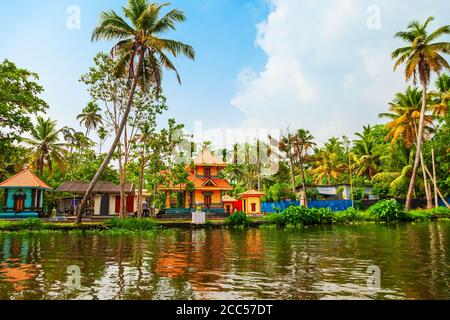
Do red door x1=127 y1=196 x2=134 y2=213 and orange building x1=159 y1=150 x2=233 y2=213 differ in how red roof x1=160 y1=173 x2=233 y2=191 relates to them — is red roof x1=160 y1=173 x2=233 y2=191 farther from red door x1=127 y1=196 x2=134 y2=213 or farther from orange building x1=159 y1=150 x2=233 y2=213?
red door x1=127 y1=196 x2=134 y2=213

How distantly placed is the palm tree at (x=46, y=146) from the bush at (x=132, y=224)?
21345 millimetres

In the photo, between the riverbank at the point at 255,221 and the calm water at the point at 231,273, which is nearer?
the calm water at the point at 231,273

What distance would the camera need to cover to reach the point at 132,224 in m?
24.3

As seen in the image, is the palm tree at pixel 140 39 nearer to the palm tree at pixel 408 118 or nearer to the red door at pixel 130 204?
the red door at pixel 130 204

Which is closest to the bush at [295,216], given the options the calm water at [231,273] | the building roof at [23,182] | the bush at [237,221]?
the bush at [237,221]

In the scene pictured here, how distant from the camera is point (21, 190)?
109ft

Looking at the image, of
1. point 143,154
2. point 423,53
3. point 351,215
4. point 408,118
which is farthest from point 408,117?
point 143,154

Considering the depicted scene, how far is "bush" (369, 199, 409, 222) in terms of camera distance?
102 ft

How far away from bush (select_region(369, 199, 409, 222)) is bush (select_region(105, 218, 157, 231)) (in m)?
20.3

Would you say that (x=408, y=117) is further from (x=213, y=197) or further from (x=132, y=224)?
(x=132, y=224)

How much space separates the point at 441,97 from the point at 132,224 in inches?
1485

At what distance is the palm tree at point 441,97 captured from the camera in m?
38.6

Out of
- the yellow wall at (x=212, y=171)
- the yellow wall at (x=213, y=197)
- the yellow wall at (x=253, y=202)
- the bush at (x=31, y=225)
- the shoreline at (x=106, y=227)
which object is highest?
the yellow wall at (x=212, y=171)
